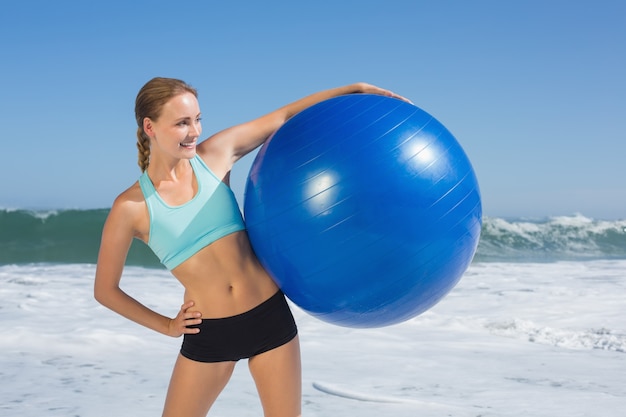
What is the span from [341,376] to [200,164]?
296cm

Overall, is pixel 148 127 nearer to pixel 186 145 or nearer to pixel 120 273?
pixel 186 145

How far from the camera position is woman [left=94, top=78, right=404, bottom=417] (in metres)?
2.43

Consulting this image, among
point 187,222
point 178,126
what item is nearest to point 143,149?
point 178,126

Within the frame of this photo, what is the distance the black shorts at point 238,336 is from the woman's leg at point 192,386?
0.03 metres

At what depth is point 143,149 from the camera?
2.59 metres

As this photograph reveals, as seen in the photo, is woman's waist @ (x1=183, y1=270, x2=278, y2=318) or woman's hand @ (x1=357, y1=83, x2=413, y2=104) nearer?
woman's waist @ (x1=183, y1=270, x2=278, y2=318)

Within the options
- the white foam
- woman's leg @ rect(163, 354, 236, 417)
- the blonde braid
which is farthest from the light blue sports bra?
the white foam

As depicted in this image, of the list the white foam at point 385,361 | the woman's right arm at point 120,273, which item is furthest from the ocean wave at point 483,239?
the woman's right arm at point 120,273

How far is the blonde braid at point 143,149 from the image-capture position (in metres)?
2.57

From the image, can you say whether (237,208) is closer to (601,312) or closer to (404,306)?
(404,306)

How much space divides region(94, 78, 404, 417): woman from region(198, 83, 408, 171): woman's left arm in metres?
0.01

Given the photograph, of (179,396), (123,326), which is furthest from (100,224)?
(179,396)

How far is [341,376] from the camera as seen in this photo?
5066mm

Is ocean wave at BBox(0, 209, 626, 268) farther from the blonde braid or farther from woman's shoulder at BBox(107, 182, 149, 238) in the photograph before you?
woman's shoulder at BBox(107, 182, 149, 238)
